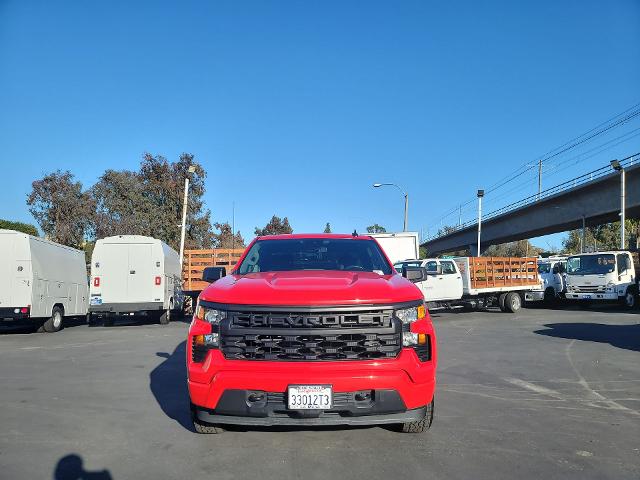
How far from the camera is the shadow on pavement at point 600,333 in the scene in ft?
36.0

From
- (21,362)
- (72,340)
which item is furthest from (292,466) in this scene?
(72,340)

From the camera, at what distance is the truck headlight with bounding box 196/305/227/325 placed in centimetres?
418

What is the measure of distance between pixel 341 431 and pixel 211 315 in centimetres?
171

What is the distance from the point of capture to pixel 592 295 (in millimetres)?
21062

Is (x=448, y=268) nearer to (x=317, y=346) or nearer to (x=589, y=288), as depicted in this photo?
(x=589, y=288)

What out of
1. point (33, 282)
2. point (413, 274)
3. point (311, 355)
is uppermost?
point (413, 274)

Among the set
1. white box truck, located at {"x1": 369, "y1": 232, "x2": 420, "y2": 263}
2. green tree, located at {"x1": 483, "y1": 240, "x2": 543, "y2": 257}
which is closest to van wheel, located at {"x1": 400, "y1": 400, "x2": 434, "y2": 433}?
white box truck, located at {"x1": 369, "y1": 232, "x2": 420, "y2": 263}

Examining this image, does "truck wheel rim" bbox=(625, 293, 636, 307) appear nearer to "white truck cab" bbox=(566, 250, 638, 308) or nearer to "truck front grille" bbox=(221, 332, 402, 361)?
"white truck cab" bbox=(566, 250, 638, 308)

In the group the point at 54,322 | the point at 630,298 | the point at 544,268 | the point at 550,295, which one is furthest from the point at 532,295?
the point at 54,322

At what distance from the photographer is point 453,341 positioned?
1143 cm

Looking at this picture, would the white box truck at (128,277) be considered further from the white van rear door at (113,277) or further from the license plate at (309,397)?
the license plate at (309,397)

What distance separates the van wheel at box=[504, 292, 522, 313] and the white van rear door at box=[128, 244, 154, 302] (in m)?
12.8

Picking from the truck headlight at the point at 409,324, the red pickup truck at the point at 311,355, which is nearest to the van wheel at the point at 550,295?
the red pickup truck at the point at 311,355

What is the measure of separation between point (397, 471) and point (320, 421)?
69 centimetres
